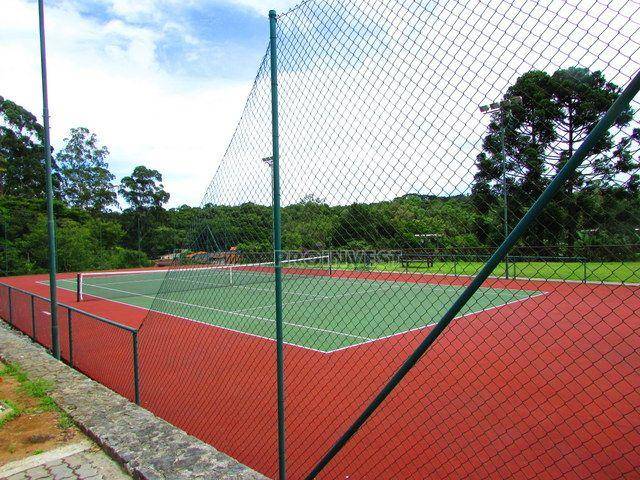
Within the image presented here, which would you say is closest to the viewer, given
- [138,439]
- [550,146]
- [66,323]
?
[550,146]

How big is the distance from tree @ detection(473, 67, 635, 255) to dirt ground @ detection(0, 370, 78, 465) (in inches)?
160

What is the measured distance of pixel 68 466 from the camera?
328 centimetres

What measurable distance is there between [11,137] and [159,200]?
1830 centimetres

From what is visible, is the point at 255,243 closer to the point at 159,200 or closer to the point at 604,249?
the point at 604,249

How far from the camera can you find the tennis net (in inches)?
194

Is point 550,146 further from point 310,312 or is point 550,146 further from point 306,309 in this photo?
point 306,309

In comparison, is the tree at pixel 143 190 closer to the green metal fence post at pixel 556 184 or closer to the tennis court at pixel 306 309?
the tennis court at pixel 306 309

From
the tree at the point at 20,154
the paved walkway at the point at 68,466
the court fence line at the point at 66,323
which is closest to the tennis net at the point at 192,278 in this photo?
the court fence line at the point at 66,323

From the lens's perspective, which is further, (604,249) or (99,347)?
(99,347)

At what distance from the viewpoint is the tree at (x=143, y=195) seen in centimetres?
5878

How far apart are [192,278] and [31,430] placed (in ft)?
7.02

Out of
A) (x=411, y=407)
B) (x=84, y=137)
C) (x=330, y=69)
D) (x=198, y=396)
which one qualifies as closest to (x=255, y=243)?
(x=330, y=69)

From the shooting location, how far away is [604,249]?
7.39 feet

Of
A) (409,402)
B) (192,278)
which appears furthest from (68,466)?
(409,402)
